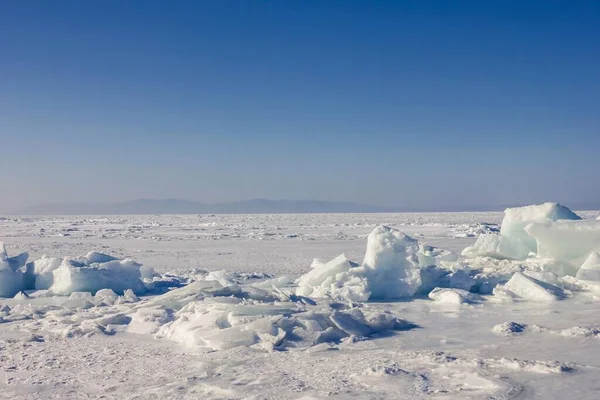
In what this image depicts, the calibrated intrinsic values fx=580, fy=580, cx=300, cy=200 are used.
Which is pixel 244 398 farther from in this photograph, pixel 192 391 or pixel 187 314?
pixel 187 314

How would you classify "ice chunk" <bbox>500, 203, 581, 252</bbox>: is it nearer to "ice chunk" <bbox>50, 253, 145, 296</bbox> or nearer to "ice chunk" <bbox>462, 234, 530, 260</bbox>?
"ice chunk" <bbox>462, 234, 530, 260</bbox>

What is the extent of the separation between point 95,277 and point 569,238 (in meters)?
7.45

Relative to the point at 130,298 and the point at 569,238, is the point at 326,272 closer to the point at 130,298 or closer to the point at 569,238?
the point at 130,298

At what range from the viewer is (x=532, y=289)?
7750 millimetres

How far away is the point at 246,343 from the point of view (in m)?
5.11

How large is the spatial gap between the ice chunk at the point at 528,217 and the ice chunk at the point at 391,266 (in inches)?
145

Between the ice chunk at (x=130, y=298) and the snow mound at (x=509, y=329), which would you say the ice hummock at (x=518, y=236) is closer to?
the snow mound at (x=509, y=329)

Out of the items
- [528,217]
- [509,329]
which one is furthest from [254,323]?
[528,217]

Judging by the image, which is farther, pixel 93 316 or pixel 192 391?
pixel 93 316

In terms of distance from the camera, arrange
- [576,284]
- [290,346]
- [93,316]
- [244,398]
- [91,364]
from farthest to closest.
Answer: [576,284] < [93,316] < [290,346] < [91,364] < [244,398]

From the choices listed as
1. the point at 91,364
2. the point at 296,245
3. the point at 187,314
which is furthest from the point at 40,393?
the point at 296,245

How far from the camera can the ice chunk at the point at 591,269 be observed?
864cm

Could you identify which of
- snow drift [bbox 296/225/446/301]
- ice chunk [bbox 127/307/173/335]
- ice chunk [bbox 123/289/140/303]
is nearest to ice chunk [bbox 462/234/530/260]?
snow drift [bbox 296/225/446/301]

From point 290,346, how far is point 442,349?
1333 millimetres
